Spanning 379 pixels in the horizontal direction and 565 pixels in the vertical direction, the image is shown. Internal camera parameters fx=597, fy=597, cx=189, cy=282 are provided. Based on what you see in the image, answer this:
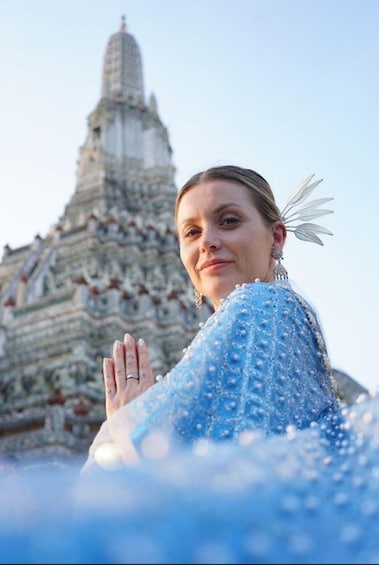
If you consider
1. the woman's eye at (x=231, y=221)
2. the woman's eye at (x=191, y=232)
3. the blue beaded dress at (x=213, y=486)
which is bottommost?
the blue beaded dress at (x=213, y=486)

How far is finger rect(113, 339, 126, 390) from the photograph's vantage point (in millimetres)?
2076

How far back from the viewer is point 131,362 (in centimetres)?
212

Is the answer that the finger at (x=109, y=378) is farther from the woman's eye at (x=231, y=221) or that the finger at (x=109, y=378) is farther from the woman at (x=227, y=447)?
the woman's eye at (x=231, y=221)

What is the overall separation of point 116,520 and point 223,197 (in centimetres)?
150

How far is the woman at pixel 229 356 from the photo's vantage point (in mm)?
1544

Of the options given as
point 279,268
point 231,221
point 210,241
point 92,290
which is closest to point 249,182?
point 231,221

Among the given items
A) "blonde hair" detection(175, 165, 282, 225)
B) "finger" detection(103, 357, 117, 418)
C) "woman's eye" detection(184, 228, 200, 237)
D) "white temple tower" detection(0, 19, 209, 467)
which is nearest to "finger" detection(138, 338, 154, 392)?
"finger" detection(103, 357, 117, 418)

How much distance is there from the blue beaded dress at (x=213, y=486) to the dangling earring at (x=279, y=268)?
0.75 metres

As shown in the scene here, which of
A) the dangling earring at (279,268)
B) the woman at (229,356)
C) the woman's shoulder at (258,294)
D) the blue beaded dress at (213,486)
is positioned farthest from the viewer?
the dangling earring at (279,268)

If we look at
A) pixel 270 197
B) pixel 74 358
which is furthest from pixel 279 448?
pixel 74 358

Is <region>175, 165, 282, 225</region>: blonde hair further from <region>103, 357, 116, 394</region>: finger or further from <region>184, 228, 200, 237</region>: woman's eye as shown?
<region>103, 357, 116, 394</region>: finger

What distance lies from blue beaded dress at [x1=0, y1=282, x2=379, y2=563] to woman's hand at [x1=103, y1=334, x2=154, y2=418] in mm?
387

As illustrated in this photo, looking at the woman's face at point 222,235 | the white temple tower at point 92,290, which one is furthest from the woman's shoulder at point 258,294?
the white temple tower at point 92,290

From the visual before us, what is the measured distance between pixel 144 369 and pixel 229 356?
1.52ft
